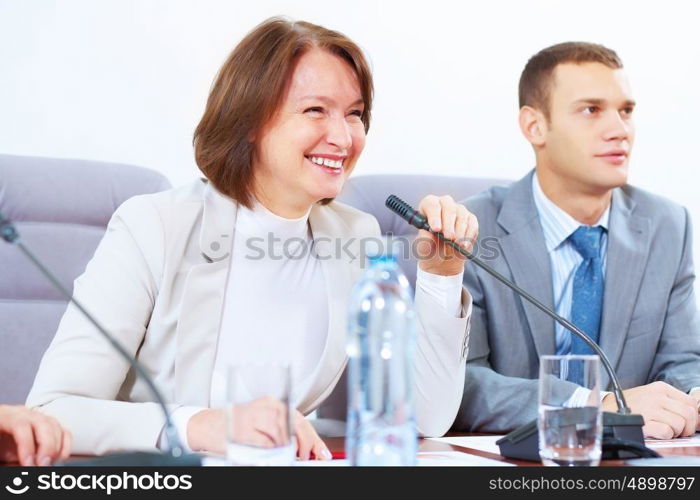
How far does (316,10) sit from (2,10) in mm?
918

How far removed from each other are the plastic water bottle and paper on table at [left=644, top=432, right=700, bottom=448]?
565mm

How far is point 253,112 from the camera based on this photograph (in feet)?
5.36

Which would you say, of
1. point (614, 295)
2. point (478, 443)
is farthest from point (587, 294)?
point (478, 443)

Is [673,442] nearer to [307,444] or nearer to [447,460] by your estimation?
[447,460]

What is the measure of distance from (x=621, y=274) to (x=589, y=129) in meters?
0.44

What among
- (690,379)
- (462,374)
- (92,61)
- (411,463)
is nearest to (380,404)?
(411,463)

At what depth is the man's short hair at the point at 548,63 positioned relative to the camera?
7.41 ft

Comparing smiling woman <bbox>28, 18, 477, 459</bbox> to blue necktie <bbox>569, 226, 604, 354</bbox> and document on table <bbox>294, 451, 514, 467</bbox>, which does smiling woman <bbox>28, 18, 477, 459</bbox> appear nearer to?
document on table <bbox>294, 451, 514, 467</bbox>

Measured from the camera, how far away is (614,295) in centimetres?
197

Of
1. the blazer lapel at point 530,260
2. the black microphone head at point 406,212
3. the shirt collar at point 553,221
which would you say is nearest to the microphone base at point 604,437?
the black microphone head at point 406,212

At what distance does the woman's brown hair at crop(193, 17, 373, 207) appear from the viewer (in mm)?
1625

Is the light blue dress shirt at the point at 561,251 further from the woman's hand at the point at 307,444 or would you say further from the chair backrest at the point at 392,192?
the woman's hand at the point at 307,444

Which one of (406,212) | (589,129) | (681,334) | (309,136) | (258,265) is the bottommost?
(681,334)

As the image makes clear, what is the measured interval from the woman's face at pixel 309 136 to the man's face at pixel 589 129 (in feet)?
2.45
